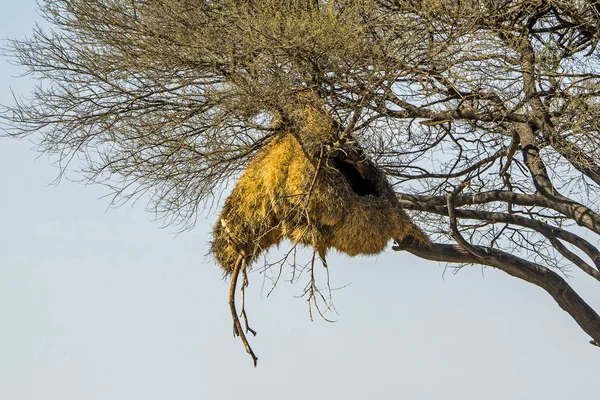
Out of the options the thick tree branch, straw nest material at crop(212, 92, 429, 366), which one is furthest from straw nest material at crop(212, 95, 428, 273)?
the thick tree branch

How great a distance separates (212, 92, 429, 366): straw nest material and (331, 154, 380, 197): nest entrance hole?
12mm

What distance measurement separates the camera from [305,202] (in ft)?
27.4

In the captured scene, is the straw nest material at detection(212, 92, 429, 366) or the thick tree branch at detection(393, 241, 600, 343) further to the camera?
the thick tree branch at detection(393, 241, 600, 343)

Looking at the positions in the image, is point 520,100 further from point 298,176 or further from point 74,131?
point 74,131

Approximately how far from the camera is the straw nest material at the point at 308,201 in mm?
8531

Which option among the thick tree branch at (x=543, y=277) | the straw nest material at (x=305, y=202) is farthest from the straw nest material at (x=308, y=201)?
the thick tree branch at (x=543, y=277)

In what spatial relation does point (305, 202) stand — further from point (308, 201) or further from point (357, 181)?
point (357, 181)

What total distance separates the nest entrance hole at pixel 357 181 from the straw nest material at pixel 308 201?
0.01 metres

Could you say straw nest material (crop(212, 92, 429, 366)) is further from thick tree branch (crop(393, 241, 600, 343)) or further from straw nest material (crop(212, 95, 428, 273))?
thick tree branch (crop(393, 241, 600, 343))

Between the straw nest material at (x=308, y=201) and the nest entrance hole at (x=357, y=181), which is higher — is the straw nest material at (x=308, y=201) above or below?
below

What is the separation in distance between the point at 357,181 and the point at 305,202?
113 cm

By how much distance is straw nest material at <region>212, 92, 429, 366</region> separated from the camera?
28.0 feet

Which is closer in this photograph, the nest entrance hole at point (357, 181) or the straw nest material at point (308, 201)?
the straw nest material at point (308, 201)

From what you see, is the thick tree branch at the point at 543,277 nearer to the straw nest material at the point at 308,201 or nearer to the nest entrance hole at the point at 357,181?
the nest entrance hole at the point at 357,181
